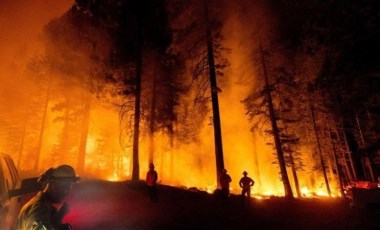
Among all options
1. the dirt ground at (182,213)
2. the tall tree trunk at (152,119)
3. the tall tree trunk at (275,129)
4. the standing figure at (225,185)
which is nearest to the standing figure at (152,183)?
the dirt ground at (182,213)

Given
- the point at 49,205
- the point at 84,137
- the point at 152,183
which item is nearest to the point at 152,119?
the point at 84,137

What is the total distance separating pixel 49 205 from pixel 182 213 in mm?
9952

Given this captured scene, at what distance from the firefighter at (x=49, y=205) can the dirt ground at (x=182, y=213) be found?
761 centimetres

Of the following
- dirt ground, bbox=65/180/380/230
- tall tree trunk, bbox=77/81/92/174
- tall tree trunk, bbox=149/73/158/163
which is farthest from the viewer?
tall tree trunk, bbox=149/73/158/163

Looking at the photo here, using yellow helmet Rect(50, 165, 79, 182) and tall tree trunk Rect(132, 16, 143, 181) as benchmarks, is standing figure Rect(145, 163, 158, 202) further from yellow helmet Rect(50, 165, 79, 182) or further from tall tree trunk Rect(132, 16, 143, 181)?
yellow helmet Rect(50, 165, 79, 182)

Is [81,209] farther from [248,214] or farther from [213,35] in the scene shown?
[213,35]

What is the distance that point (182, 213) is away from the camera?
1219cm

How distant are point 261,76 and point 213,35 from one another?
18.4ft

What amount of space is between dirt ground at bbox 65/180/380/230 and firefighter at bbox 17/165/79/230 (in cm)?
761

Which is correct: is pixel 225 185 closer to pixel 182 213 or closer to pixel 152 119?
pixel 182 213

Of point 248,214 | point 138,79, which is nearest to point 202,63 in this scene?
point 138,79

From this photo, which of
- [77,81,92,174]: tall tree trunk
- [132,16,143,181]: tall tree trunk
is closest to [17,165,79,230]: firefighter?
[132,16,143,181]: tall tree trunk

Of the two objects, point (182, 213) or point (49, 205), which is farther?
point (182, 213)

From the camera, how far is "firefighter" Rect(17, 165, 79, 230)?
8.82ft
